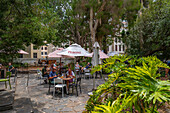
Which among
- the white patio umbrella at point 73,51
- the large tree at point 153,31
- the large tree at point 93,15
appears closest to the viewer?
the white patio umbrella at point 73,51

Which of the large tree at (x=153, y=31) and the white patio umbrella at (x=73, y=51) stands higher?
the large tree at (x=153, y=31)

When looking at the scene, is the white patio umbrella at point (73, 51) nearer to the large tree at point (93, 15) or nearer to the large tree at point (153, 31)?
the large tree at point (93, 15)

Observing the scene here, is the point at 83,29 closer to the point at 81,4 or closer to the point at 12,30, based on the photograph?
the point at 81,4

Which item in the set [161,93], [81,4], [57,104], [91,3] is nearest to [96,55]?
[57,104]

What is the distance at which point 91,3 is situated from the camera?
580 inches

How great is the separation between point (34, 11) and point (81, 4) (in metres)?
10.3

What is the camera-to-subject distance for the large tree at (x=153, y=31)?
12.5 meters

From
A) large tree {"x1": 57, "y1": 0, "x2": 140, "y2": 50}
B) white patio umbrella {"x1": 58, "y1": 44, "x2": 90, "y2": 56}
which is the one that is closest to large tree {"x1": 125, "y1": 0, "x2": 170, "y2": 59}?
large tree {"x1": 57, "y1": 0, "x2": 140, "y2": 50}

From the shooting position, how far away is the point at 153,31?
14.8 meters

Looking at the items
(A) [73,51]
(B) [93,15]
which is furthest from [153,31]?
(A) [73,51]

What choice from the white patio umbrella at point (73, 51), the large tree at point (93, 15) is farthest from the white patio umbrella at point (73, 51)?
the large tree at point (93, 15)

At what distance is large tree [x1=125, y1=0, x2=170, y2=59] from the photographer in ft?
41.2

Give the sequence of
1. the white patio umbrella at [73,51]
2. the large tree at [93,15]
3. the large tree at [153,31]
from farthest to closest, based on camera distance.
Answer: the large tree at [93,15]
the large tree at [153,31]
the white patio umbrella at [73,51]

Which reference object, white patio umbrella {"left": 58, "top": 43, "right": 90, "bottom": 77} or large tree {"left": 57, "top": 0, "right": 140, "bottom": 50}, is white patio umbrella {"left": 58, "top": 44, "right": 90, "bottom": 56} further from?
large tree {"left": 57, "top": 0, "right": 140, "bottom": 50}
